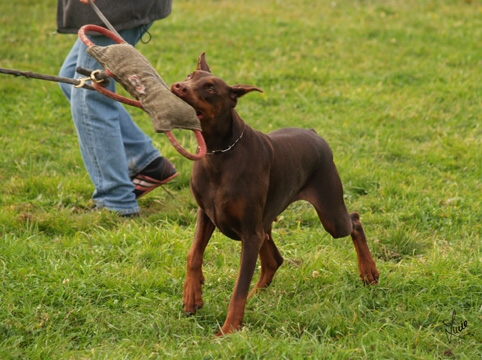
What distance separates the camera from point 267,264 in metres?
4.44

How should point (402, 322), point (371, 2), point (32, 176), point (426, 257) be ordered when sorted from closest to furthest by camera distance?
point (402, 322)
point (426, 257)
point (32, 176)
point (371, 2)

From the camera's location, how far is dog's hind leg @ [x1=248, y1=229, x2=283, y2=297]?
4.43m

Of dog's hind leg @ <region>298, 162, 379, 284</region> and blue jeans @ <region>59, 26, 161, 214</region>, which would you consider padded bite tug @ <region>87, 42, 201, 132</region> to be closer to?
dog's hind leg @ <region>298, 162, 379, 284</region>

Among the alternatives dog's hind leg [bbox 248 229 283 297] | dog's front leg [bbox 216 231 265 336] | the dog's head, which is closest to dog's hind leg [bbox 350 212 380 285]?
dog's hind leg [bbox 248 229 283 297]

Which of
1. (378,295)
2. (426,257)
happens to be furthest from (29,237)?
(426,257)

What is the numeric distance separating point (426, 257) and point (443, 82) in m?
4.39

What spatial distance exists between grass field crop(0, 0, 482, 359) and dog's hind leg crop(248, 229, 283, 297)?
7 centimetres

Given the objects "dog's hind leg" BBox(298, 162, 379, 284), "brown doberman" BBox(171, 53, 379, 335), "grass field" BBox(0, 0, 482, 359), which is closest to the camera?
"brown doberman" BBox(171, 53, 379, 335)

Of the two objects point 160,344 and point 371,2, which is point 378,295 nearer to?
point 160,344

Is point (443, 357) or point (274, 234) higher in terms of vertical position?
point (443, 357)

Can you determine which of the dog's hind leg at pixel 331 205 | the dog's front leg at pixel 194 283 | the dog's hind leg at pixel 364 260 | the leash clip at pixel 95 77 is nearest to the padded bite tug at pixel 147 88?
the leash clip at pixel 95 77

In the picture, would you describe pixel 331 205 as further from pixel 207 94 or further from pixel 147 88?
pixel 147 88

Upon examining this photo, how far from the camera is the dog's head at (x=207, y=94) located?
11.9 feet

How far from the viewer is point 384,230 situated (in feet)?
17.3
